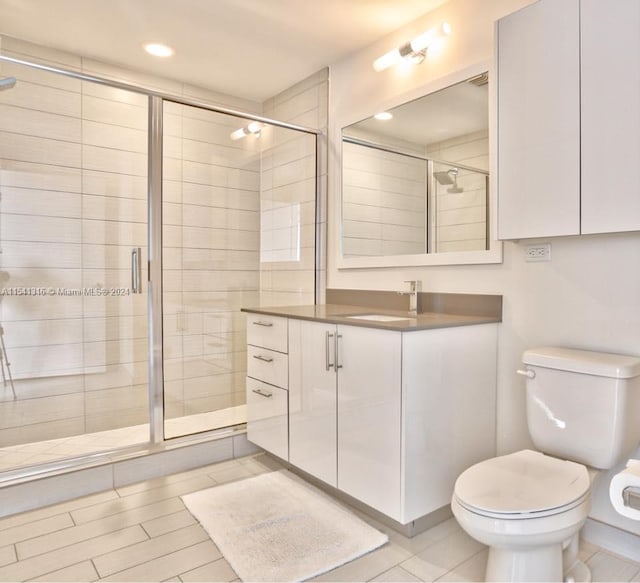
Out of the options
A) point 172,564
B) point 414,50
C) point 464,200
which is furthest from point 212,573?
point 414,50

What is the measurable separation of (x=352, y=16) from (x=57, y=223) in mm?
1887

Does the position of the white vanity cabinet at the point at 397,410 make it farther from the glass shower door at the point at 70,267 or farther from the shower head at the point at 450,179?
the glass shower door at the point at 70,267

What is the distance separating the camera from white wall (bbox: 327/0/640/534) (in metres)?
1.70

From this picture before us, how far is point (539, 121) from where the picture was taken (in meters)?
1.73

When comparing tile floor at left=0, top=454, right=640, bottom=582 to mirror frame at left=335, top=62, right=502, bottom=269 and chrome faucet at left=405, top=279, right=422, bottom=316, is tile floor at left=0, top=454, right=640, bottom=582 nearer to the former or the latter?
chrome faucet at left=405, top=279, right=422, bottom=316

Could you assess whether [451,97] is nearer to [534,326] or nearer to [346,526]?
[534,326]

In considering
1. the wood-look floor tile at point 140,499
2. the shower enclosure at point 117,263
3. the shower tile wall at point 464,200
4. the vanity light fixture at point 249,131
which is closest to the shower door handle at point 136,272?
the shower enclosure at point 117,263

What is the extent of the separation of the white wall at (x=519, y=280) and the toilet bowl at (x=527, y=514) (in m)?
0.40

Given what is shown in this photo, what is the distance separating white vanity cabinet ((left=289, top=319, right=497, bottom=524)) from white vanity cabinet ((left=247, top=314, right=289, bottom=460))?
190 millimetres

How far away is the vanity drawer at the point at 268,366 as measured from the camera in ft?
7.84

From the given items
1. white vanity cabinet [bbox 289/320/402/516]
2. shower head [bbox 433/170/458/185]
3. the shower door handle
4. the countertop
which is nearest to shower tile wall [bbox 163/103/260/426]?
the shower door handle

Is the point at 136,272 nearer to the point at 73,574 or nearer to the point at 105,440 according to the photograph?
the point at 105,440

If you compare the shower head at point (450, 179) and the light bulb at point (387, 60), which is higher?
the light bulb at point (387, 60)

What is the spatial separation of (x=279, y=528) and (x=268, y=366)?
844 millimetres
